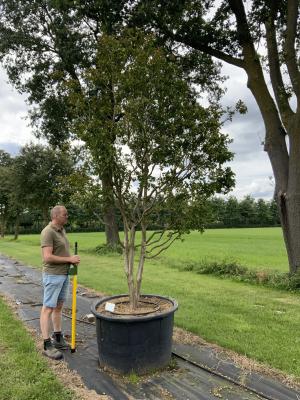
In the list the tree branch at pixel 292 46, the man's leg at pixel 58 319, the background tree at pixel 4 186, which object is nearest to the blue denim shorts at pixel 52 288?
the man's leg at pixel 58 319

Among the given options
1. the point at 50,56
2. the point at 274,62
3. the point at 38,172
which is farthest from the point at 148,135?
the point at 38,172

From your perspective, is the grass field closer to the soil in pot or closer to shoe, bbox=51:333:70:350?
the soil in pot

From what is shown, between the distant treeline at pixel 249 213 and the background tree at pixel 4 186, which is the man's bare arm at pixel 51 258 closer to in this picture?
the background tree at pixel 4 186

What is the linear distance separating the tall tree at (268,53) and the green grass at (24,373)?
7281 millimetres

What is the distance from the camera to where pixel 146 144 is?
5191 millimetres

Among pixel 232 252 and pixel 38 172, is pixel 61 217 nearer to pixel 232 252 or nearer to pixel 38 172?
pixel 232 252

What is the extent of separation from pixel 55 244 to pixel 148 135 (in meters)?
1.90

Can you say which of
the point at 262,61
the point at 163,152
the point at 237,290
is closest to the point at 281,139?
the point at 262,61

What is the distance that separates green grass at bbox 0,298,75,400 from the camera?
388 cm

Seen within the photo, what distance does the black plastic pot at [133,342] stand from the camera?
14.7 ft

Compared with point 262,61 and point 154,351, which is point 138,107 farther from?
point 262,61

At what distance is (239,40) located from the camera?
11.3 metres

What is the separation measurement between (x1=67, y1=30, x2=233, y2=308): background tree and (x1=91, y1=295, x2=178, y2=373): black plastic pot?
0.70m

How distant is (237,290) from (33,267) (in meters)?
8.15
